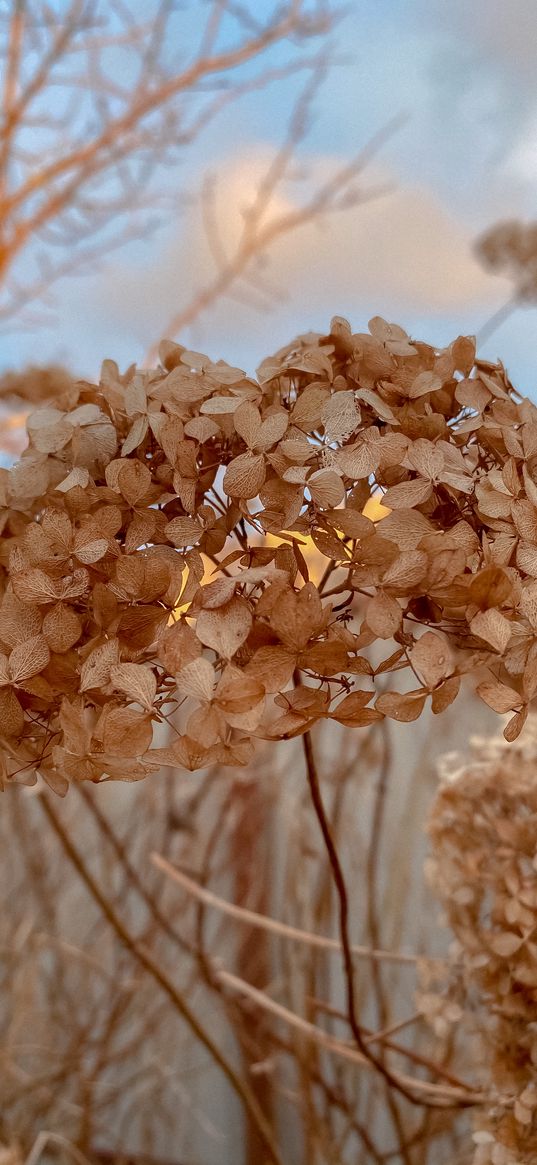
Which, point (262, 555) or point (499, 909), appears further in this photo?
point (499, 909)

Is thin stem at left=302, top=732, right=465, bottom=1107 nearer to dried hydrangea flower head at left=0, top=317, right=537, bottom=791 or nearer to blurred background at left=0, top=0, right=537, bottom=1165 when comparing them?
dried hydrangea flower head at left=0, top=317, right=537, bottom=791

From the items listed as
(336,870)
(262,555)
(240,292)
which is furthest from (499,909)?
(240,292)

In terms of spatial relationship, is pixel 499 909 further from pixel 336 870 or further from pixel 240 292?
pixel 240 292

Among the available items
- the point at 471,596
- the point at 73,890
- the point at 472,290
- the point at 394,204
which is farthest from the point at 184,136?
the point at 471,596

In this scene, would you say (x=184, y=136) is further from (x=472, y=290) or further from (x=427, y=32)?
(x=472, y=290)

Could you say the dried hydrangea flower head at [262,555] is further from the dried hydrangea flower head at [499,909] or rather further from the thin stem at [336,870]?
the dried hydrangea flower head at [499,909]

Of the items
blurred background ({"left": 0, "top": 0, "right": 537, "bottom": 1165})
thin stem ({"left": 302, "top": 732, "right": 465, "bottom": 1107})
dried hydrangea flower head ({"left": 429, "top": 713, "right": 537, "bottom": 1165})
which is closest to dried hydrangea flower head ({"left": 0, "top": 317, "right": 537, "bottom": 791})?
thin stem ({"left": 302, "top": 732, "right": 465, "bottom": 1107})

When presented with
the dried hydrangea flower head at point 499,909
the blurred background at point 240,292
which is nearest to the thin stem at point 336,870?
the dried hydrangea flower head at point 499,909
